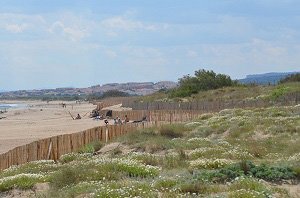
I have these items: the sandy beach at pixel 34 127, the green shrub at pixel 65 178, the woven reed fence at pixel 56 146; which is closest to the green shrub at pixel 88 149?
the woven reed fence at pixel 56 146

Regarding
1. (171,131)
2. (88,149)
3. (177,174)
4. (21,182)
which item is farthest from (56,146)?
(177,174)

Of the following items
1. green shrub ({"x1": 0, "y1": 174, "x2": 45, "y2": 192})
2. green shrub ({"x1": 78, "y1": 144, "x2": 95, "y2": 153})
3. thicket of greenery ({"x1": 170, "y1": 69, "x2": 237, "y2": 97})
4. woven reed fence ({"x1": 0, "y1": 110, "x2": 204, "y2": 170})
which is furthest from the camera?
thicket of greenery ({"x1": 170, "y1": 69, "x2": 237, "y2": 97})

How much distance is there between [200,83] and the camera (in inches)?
3014

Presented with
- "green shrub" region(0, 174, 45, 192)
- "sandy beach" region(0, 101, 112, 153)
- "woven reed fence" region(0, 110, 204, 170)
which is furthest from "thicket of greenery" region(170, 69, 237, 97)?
"green shrub" region(0, 174, 45, 192)

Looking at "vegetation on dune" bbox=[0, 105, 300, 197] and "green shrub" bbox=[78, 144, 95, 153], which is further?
"green shrub" bbox=[78, 144, 95, 153]

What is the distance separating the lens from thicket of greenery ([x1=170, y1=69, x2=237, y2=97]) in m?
73.0

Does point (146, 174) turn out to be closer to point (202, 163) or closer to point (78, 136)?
point (202, 163)

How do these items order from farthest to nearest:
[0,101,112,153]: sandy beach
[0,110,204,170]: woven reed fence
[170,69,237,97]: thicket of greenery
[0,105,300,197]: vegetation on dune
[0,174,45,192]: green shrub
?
[170,69,237,97]: thicket of greenery
[0,101,112,153]: sandy beach
[0,110,204,170]: woven reed fence
[0,174,45,192]: green shrub
[0,105,300,197]: vegetation on dune

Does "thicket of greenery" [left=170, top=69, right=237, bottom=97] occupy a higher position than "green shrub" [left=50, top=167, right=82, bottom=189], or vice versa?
"thicket of greenery" [left=170, top=69, right=237, bottom=97]

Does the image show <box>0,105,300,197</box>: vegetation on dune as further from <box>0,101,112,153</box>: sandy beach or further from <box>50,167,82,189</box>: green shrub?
<box>0,101,112,153</box>: sandy beach

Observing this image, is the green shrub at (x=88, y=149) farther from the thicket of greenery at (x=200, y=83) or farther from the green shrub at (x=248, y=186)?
the thicket of greenery at (x=200, y=83)

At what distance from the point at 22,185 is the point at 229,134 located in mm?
12757

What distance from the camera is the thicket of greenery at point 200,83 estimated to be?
73.0 m

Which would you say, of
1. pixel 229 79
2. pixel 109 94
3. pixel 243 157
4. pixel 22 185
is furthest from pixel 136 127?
pixel 109 94
